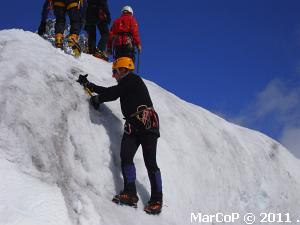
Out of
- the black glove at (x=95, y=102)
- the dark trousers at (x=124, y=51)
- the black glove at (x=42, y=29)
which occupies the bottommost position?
the black glove at (x=95, y=102)

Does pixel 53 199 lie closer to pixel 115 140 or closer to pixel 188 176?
pixel 115 140

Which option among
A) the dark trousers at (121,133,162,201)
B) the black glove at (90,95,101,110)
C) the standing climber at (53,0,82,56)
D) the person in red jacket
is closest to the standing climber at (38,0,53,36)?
the standing climber at (53,0,82,56)

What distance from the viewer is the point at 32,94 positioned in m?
6.09

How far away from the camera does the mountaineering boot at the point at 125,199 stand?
6.04 m

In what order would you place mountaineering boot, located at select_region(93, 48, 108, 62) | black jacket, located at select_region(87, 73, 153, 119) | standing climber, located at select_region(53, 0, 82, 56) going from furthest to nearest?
mountaineering boot, located at select_region(93, 48, 108, 62) < standing climber, located at select_region(53, 0, 82, 56) < black jacket, located at select_region(87, 73, 153, 119)

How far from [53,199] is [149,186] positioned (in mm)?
2419

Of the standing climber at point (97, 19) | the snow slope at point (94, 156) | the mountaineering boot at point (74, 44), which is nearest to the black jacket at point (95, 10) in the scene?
the standing climber at point (97, 19)

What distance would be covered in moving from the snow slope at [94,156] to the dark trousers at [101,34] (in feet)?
4.61

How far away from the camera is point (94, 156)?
6.45 meters

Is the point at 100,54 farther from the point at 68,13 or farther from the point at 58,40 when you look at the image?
the point at 58,40

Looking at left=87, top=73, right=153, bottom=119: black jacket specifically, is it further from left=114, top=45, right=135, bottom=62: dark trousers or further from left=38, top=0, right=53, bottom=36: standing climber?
left=38, top=0, right=53, bottom=36: standing climber

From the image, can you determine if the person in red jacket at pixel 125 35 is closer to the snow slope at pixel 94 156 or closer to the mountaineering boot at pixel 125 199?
the snow slope at pixel 94 156

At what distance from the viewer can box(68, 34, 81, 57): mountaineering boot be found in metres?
8.55

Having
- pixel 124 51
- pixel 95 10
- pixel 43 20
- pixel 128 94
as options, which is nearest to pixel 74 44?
pixel 124 51
